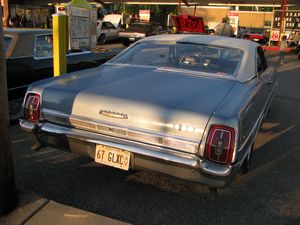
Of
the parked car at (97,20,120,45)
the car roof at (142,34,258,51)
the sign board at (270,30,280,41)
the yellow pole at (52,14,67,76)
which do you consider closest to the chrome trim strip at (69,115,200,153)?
the car roof at (142,34,258,51)

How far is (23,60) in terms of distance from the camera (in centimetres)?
560

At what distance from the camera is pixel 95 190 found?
142 inches

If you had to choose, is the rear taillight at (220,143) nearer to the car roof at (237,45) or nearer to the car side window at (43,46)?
the car roof at (237,45)

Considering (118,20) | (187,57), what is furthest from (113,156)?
(118,20)

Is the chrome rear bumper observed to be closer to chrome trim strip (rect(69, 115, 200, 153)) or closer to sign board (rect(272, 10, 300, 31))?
chrome trim strip (rect(69, 115, 200, 153))

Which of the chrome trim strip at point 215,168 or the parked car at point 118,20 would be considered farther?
the parked car at point 118,20

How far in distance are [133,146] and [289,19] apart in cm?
2663

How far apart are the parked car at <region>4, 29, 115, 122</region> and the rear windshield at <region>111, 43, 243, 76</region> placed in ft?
5.51

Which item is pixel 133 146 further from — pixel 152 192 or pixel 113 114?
pixel 152 192

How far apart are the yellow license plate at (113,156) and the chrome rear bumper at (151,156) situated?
0.12 feet

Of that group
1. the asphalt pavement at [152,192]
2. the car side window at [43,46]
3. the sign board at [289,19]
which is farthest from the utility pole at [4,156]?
the sign board at [289,19]

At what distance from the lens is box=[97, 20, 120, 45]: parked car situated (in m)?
23.1

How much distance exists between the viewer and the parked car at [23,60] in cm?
543

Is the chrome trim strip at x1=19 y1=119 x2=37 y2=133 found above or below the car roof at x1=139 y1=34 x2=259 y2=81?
below
